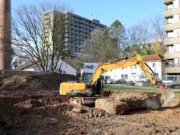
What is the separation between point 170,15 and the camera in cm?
4494

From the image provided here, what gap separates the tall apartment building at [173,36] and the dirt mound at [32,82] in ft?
70.9

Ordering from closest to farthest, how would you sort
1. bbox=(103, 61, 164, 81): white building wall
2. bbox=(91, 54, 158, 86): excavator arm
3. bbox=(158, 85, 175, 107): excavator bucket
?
bbox=(158, 85, 175, 107): excavator bucket
bbox=(91, 54, 158, 86): excavator arm
bbox=(103, 61, 164, 81): white building wall

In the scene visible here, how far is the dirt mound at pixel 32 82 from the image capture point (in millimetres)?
26158

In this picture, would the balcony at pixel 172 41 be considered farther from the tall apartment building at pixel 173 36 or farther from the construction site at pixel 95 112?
the construction site at pixel 95 112

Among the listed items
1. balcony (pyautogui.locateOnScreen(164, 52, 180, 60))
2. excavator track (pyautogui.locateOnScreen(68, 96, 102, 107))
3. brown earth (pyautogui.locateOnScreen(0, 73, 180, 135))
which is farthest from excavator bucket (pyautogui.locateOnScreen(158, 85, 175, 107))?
balcony (pyautogui.locateOnScreen(164, 52, 180, 60))

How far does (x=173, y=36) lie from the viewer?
4400 cm

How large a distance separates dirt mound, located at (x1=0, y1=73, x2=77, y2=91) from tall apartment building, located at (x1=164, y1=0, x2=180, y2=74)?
21606 millimetres

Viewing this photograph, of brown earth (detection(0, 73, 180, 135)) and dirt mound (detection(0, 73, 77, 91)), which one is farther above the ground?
dirt mound (detection(0, 73, 77, 91))

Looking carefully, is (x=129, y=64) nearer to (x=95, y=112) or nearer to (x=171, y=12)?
(x=95, y=112)

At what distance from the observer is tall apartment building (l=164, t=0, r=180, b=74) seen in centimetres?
4281

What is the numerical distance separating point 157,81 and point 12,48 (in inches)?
943

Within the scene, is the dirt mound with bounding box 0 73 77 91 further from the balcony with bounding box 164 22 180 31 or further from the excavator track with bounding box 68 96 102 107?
the balcony with bounding box 164 22 180 31

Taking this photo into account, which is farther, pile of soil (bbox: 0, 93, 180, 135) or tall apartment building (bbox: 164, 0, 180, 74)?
tall apartment building (bbox: 164, 0, 180, 74)

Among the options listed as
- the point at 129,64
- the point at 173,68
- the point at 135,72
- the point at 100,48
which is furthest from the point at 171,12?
the point at 129,64
